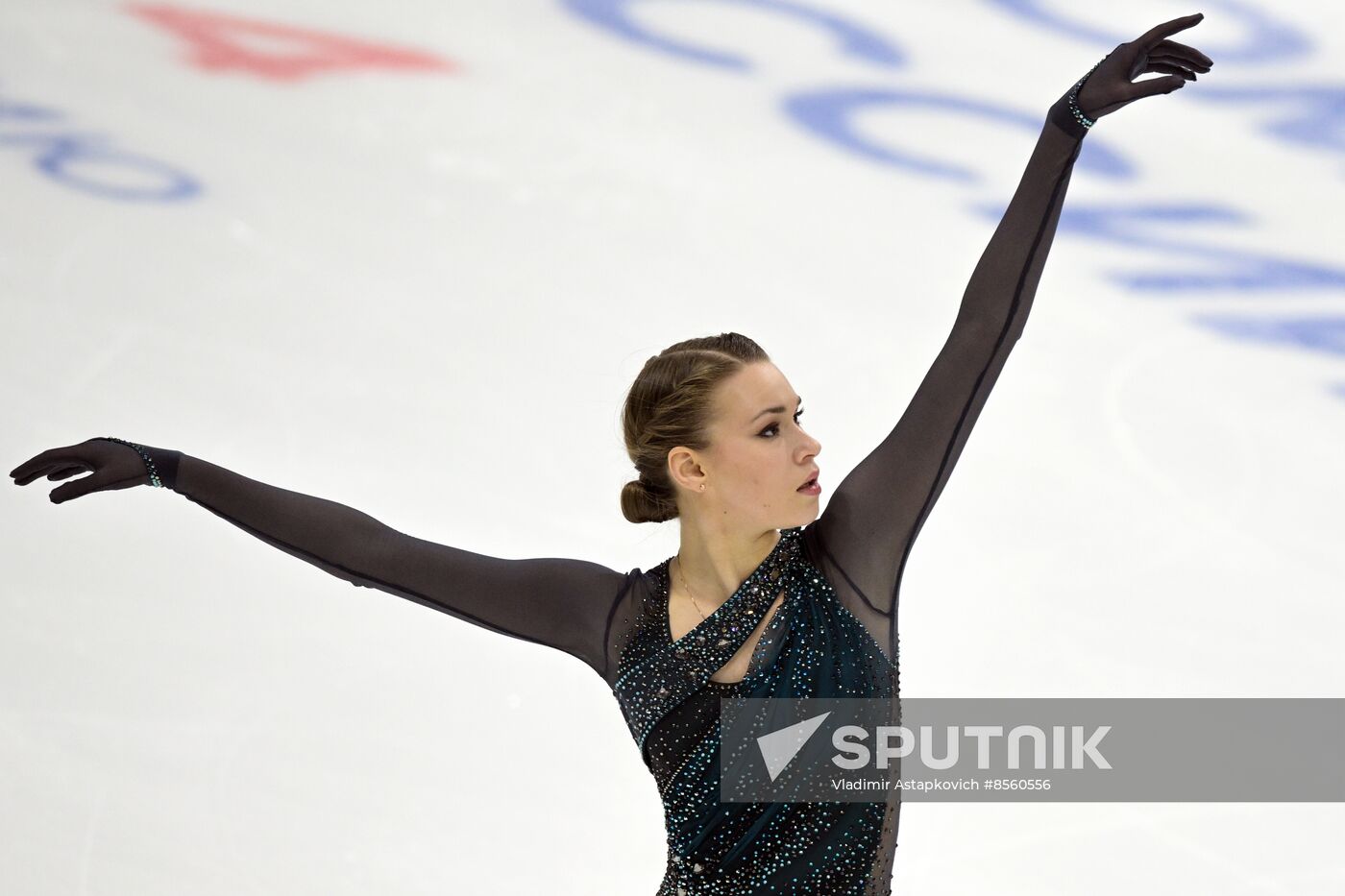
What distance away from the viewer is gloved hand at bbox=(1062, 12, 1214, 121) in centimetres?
166

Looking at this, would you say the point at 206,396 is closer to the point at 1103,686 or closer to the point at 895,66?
the point at 895,66

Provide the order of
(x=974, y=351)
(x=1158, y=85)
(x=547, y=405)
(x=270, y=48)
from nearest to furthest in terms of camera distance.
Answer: (x=1158, y=85) → (x=974, y=351) → (x=547, y=405) → (x=270, y=48)

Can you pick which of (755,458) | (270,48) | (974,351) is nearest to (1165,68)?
(974,351)

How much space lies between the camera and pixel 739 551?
1947 mm

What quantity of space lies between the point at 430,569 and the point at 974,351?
0.79 metres

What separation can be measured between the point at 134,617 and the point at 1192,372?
7.40 feet

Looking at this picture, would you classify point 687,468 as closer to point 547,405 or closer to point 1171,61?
point 1171,61

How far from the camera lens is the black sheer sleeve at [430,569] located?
2.03 metres

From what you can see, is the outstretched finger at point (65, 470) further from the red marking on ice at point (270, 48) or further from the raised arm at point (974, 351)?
the red marking on ice at point (270, 48)

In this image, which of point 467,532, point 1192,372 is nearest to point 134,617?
point 467,532

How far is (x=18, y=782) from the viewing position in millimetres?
3121

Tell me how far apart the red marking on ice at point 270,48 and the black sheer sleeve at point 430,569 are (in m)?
1.71

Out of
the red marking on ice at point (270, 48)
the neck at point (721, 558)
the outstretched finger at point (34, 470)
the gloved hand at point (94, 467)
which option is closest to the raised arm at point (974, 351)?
the neck at point (721, 558)

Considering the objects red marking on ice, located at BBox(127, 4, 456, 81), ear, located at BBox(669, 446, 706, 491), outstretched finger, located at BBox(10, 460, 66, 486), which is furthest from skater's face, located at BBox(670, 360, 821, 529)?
red marking on ice, located at BBox(127, 4, 456, 81)
